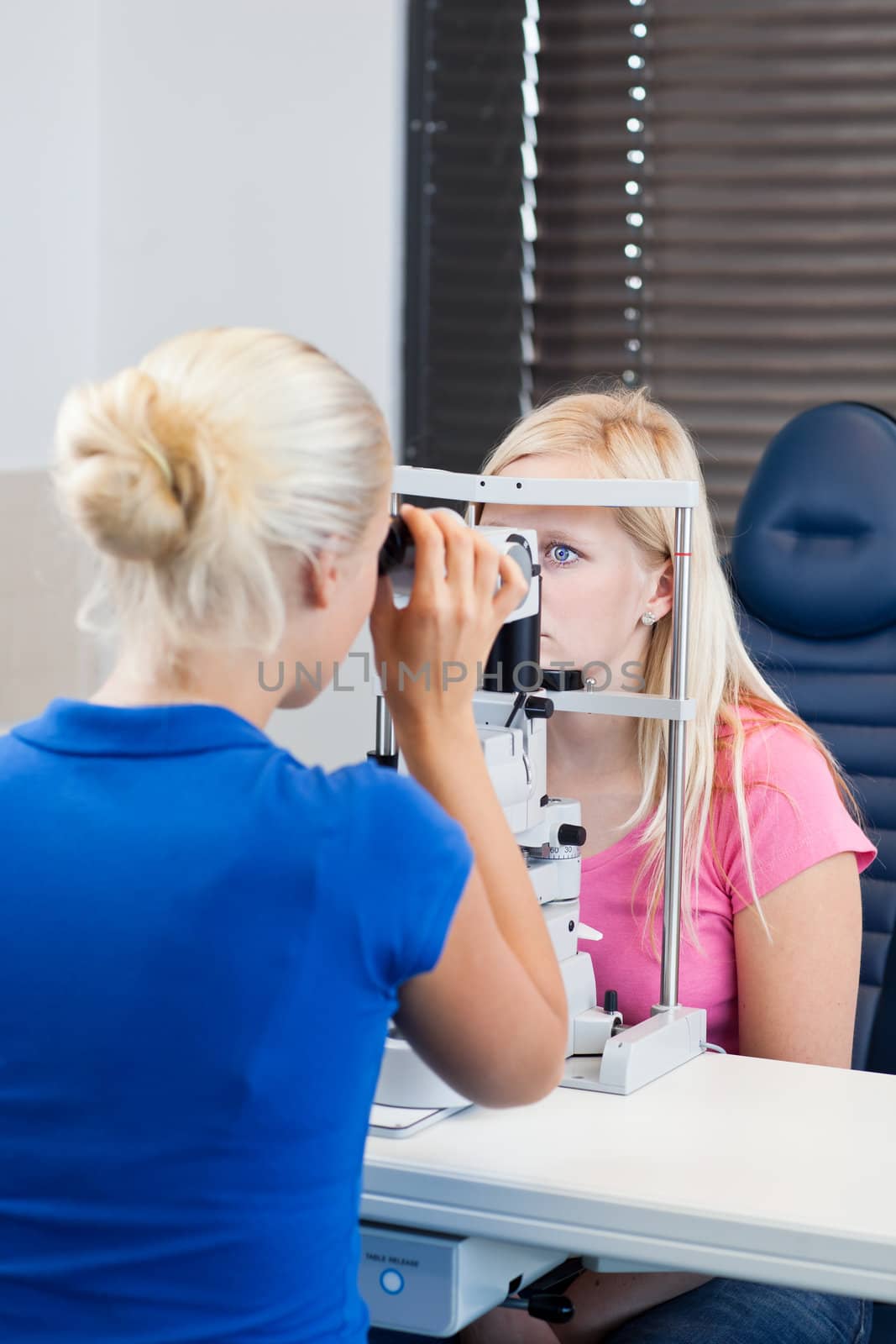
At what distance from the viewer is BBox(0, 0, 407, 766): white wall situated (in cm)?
250

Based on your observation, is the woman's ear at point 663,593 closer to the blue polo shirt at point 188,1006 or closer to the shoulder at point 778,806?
the shoulder at point 778,806

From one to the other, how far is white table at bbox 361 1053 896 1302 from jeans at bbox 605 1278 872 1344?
0.59ft

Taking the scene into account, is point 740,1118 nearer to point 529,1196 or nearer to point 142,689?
point 529,1196

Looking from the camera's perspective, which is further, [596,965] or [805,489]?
[805,489]

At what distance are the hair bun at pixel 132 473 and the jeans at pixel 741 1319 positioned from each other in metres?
0.82

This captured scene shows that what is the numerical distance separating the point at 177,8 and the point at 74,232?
1.46 feet

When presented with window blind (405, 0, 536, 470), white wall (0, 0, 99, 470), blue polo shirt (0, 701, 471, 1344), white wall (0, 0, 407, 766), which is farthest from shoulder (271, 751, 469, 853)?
window blind (405, 0, 536, 470)

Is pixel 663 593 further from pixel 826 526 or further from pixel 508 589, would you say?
pixel 508 589

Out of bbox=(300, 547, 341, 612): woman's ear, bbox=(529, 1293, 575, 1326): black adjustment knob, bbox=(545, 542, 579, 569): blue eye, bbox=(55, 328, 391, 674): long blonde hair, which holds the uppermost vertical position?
bbox=(55, 328, 391, 674): long blonde hair

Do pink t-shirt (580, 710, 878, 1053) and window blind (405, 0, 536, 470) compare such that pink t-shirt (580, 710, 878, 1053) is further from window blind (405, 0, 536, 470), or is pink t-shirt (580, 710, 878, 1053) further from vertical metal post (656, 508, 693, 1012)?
window blind (405, 0, 536, 470)

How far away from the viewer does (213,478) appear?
0.71 metres

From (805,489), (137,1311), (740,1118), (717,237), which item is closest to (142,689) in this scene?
(137,1311)

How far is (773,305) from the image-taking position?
2.54 metres

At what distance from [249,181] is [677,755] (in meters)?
1.65
